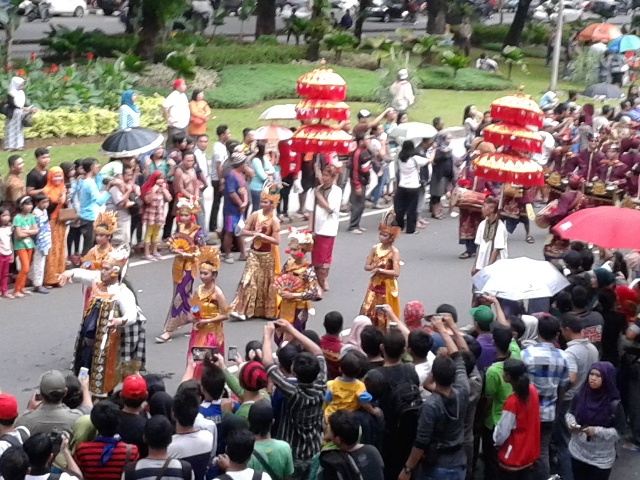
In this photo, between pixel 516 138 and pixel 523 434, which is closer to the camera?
pixel 523 434

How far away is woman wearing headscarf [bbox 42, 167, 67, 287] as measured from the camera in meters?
14.5

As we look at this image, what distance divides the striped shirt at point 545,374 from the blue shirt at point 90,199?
7.21m

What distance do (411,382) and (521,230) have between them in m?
10.7

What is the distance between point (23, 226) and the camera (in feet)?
45.2

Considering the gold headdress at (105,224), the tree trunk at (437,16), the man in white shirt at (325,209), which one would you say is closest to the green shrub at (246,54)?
the tree trunk at (437,16)

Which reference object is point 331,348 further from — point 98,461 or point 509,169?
point 509,169

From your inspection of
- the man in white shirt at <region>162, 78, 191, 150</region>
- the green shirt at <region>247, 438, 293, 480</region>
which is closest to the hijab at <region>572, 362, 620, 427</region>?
the green shirt at <region>247, 438, 293, 480</region>

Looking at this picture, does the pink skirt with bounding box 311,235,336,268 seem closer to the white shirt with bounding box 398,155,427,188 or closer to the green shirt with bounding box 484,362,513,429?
the white shirt with bounding box 398,155,427,188

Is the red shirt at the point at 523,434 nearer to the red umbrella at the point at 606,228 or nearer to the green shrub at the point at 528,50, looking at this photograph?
the red umbrella at the point at 606,228

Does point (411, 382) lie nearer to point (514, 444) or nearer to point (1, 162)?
point (514, 444)

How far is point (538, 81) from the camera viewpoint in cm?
3484

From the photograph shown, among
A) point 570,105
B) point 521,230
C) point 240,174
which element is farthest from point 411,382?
point 570,105

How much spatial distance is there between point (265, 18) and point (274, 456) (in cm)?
2854

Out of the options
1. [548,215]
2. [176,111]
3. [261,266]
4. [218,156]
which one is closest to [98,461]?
[261,266]
